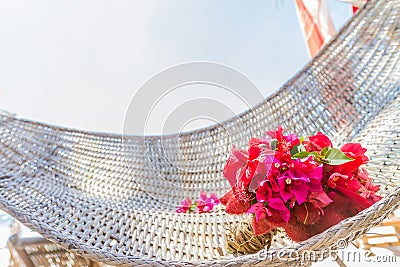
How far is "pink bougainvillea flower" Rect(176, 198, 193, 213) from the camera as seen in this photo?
2.77 feet

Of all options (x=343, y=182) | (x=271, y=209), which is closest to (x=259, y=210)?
(x=271, y=209)

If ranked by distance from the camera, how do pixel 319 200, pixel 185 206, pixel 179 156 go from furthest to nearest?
pixel 179 156, pixel 185 206, pixel 319 200

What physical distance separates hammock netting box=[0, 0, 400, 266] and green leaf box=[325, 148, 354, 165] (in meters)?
0.11

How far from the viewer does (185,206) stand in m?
0.87

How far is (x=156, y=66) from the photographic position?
5.20 feet

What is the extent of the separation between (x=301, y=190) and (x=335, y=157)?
73 millimetres

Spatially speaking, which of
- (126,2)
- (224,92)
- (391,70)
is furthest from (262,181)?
(126,2)

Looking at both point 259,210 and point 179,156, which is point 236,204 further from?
point 179,156

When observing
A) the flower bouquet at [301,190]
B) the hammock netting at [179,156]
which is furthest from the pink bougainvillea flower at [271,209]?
the hammock netting at [179,156]

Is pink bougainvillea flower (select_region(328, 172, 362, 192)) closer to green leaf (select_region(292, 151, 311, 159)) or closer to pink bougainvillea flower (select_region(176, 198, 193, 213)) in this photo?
green leaf (select_region(292, 151, 311, 159))

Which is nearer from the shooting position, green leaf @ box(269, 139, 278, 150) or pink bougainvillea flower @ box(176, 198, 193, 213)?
green leaf @ box(269, 139, 278, 150)

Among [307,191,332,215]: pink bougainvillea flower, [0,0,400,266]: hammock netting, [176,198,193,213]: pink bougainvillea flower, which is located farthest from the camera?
[176,198,193,213]: pink bougainvillea flower

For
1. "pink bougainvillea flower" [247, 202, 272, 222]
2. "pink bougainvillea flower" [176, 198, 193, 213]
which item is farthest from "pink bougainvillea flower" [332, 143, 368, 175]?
"pink bougainvillea flower" [176, 198, 193, 213]

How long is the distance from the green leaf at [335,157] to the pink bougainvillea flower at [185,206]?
412 mm
